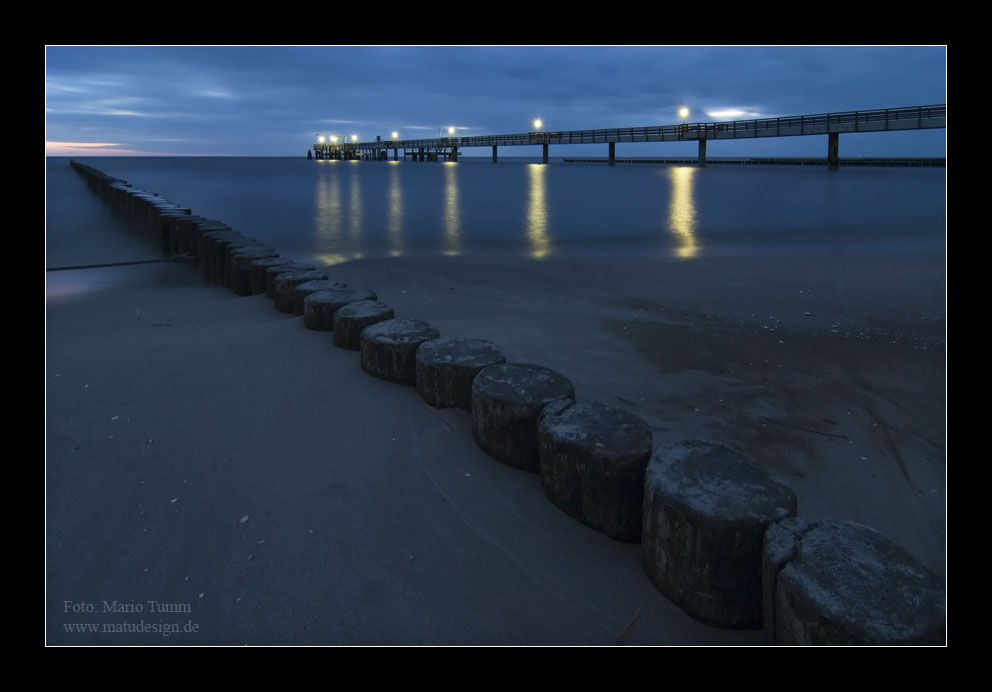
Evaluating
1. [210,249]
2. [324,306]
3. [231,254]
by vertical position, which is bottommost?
[324,306]

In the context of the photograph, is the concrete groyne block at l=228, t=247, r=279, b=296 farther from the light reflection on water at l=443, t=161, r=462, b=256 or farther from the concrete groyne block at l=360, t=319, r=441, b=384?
the light reflection on water at l=443, t=161, r=462, b=256

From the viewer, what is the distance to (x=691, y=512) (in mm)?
2059

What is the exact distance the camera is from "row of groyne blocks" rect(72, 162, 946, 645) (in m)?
1.69

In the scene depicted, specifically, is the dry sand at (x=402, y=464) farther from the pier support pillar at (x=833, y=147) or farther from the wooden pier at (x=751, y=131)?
the pier support pillar at (x=833, y=147)

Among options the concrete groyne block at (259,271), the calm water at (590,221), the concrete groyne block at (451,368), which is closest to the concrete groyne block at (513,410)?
the concrete groyne block at (451,368)

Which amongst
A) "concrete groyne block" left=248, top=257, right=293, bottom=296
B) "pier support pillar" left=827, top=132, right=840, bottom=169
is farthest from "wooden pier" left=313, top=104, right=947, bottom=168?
"concrete groyne block" left=248, top=257, right=293, bottom=296

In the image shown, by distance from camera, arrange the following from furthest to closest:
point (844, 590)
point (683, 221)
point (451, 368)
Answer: point (683, 221) < point (451, 368) < point (844, 590)

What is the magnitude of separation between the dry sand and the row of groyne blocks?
13cm

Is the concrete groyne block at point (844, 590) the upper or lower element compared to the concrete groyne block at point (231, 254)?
lower

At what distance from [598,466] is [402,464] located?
1157 millimetres

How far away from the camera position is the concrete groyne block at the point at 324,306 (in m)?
5.11

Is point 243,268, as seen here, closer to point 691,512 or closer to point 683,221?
point 691,512

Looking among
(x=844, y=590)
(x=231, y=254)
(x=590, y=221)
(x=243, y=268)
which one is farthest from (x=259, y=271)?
(x=590, y=221)

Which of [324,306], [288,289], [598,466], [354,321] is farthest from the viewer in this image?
[288,289]
